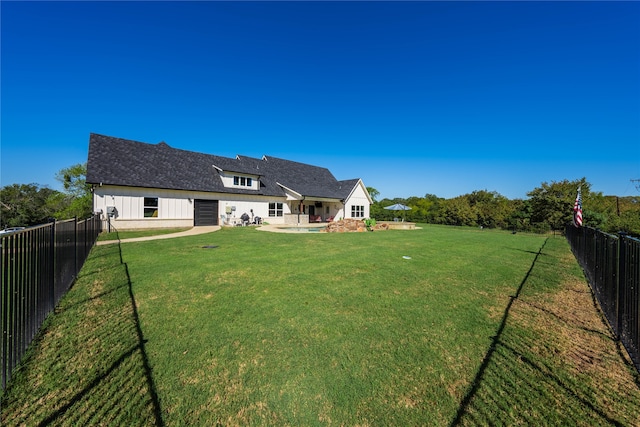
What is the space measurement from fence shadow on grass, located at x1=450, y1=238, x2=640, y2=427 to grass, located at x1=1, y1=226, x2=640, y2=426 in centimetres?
2

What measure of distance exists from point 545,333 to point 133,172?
21912 mm

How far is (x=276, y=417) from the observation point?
2.28 m

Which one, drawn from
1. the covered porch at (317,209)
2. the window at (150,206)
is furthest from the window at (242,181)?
the window at (150,206)

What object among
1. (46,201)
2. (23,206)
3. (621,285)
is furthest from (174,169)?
Result: (23,206)

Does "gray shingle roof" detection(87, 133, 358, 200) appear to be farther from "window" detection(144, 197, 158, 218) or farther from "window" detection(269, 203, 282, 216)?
"window" detection(269, 203, 282, 216)

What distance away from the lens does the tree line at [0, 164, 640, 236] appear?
77.4 ft

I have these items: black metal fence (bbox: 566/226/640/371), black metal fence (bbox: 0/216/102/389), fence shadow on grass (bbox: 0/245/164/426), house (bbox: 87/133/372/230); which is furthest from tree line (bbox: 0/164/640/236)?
fence shadow on grass (bbox: 0/245/164/426)

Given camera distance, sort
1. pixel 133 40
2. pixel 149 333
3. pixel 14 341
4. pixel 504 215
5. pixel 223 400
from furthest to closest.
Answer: pixel 504 215 → pixel 133 40 → pixel 149 333 → pixel 14 341 → pixel 223 400

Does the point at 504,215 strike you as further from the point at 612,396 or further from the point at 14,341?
the point at 14,341

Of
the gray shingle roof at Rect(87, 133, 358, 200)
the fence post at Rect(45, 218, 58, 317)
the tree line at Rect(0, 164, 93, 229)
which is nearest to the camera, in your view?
the fence post at Rect(45, 218, 58, 317)

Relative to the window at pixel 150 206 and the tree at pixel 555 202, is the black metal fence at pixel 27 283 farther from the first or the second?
the tree at pixel 555 202

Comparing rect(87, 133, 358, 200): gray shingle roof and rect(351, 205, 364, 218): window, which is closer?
rect(87, 133, 358, 200): gray shingle roof

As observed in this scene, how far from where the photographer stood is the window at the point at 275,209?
82.2ft

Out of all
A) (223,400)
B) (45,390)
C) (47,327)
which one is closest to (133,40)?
(47,327)
